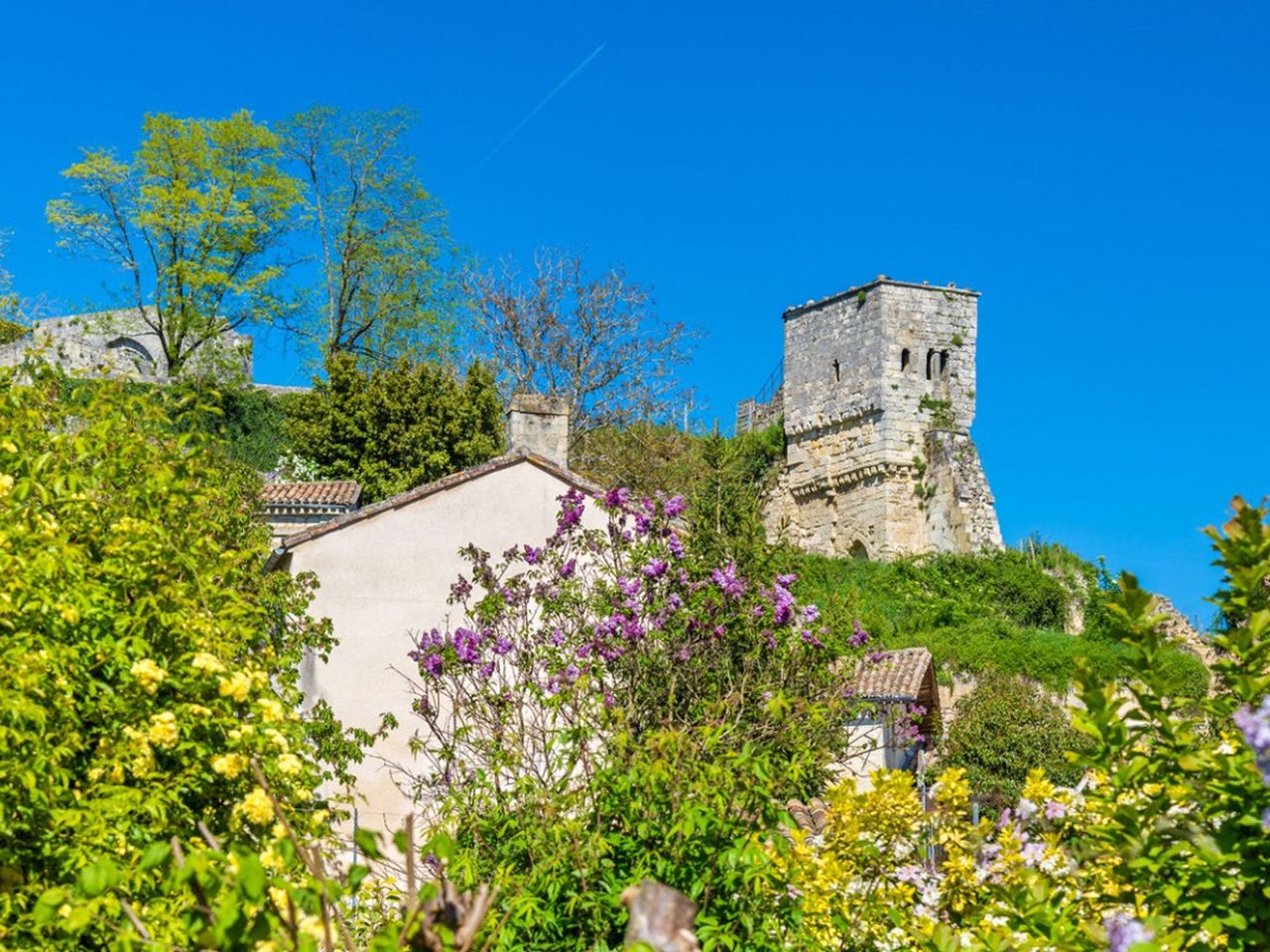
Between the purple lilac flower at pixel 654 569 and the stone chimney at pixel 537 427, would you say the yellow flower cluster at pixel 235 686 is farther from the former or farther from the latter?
the stone chimney at pixel 537 427

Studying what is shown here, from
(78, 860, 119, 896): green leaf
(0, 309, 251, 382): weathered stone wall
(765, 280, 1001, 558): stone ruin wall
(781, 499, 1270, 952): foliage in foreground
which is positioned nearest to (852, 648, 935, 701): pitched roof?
(781, 499, 1270, 952): foliage in foreground

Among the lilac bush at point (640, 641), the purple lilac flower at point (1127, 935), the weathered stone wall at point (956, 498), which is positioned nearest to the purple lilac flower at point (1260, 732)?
the purple lilac flower at point (1127, 935)

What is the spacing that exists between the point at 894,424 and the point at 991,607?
6559mm

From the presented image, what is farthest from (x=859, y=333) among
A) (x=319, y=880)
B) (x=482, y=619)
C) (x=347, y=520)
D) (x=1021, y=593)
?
(x=319, y=880)

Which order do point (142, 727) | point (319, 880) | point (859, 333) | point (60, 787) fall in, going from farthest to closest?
1. point (859, 333)
2. point (142, 727)
3. point (60, 787)
4. point (319, 880)

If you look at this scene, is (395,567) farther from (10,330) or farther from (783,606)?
(10,330)

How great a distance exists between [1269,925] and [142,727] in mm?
3777

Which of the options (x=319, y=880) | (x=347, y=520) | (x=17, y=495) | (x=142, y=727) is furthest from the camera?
(x=347, y=520)

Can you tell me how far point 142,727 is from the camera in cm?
568

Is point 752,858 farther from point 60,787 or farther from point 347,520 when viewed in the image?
point 347,520

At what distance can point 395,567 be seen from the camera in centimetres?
1642

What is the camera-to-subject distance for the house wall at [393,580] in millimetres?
16156

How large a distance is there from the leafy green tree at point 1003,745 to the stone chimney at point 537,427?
8.80 m

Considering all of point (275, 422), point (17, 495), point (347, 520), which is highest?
point (275, 422)
